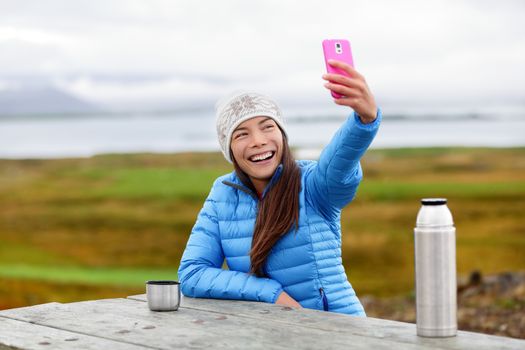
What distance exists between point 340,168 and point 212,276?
2.45 ft

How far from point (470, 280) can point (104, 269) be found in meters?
13.8

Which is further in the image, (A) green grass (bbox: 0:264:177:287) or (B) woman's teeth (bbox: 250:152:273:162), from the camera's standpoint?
(A) green grass (bbox: 0:264:177:287)

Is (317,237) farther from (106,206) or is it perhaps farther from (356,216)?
(106,206)

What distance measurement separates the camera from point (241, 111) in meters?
4.49

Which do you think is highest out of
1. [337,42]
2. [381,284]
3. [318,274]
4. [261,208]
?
[337,42]

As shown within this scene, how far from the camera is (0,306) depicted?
15469 mm

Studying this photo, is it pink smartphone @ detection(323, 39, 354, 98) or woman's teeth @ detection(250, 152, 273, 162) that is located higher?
pink smartphone @ detection(323, 39, 354, 98)

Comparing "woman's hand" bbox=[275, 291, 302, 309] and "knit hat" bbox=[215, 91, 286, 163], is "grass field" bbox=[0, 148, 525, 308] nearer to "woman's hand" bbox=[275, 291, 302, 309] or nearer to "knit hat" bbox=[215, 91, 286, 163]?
"knit hat" bbox=[215, 91, 286, 163]

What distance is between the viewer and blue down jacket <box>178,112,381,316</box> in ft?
13.8

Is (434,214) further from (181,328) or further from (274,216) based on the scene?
(274,216)

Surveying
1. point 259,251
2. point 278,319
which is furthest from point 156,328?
point 259,251

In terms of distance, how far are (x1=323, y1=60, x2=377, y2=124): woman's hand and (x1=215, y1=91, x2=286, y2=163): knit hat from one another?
0.87 meters

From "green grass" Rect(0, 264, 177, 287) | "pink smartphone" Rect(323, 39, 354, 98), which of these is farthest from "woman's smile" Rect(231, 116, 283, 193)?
"green grass" Rect(0, 264, 177, 287)

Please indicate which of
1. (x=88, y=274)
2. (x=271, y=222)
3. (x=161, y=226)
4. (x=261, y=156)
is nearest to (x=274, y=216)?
(x=271, y=222)
